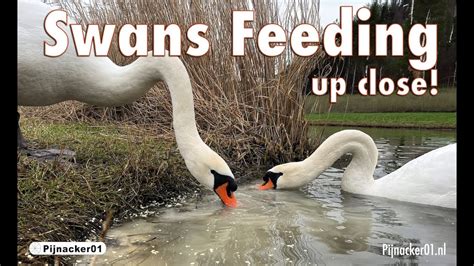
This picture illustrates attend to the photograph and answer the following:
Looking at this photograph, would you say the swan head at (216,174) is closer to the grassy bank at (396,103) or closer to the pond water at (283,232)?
the pond water at (283,232)

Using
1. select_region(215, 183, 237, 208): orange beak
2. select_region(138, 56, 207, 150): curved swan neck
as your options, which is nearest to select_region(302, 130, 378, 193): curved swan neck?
select_region(215, 183, 237, 208): orange beak

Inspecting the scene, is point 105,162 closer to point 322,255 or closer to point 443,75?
point 322,255

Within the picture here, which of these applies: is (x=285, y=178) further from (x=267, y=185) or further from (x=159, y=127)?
(x=159, y=127)

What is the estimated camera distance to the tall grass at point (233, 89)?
259 cm

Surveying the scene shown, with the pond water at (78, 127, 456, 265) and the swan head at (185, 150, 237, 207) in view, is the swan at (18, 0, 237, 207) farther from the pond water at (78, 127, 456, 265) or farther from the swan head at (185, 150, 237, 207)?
the pond water at (78, 127, 456, 265)

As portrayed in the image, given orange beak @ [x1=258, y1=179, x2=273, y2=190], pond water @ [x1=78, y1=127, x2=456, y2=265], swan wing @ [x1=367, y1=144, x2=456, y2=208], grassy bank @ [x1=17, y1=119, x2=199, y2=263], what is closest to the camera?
pond water @ [x1=78, y1=127, x2=456, y2=265]

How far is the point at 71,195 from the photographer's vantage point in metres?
2.03

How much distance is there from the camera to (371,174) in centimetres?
271

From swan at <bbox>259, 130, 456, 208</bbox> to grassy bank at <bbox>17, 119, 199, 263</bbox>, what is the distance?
0.52m

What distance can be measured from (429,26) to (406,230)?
0.81m

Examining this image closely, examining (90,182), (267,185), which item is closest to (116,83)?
(90,182)

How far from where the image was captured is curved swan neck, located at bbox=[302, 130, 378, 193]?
2.69 m

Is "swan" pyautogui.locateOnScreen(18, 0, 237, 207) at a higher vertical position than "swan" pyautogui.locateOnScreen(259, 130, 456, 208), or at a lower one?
higher

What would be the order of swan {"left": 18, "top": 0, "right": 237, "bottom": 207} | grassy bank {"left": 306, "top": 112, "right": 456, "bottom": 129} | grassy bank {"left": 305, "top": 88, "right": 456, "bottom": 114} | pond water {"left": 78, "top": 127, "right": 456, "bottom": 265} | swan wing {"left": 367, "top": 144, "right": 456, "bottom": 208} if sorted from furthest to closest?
grassy bank {"left": 306, "top": 112, "right": 456, "bottom": 129} → swan wing {"left": 367, "top": 144, "right": 456, "bottom": 208} → swan {"left": 18, "top": 0, "right": 237, "bottom": 207} → grassy bank {"left": 305, "top": 88, "right": 456, "bottom": 114} → pond water {"left": 78, "top": 127, "right": 456, "bottom": 265}
